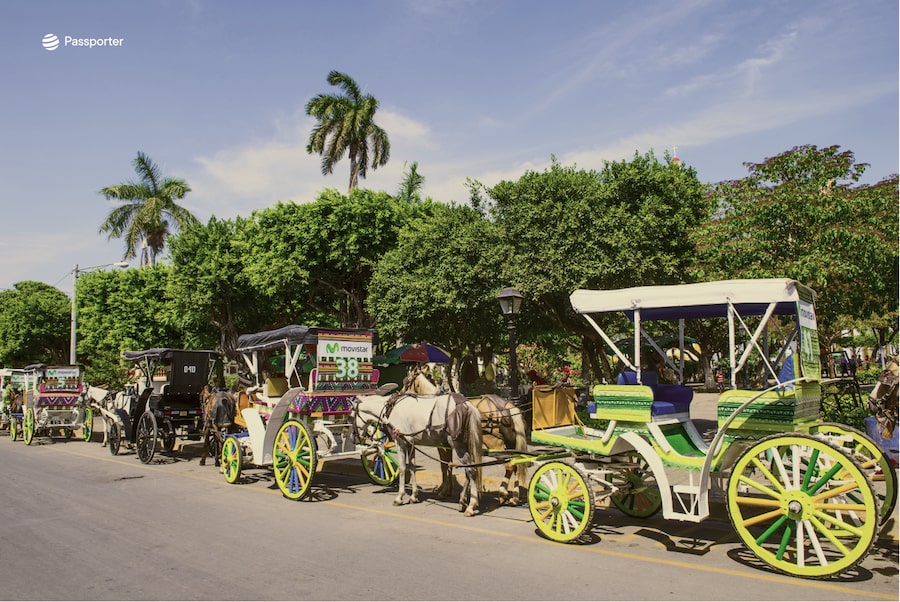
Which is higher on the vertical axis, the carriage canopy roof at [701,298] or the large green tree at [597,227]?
the large green tree at [597,227]

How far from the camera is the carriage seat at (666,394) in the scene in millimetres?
7431

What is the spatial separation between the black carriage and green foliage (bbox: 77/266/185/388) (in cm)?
2050

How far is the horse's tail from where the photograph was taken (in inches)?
360

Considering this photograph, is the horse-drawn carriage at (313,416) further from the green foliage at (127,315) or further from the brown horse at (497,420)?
the green foliage at (127,315)

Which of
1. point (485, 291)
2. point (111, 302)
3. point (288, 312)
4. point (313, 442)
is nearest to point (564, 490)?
point (313, 442)

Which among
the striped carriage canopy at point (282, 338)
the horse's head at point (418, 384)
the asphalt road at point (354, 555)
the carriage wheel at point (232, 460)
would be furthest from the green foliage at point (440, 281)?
the asphalt road at point (354, 555)

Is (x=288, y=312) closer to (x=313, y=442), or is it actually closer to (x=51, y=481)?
(x=51, y=481)

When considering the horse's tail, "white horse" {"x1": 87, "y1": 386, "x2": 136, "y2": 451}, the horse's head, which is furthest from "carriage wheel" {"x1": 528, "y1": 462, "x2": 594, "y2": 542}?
"white horse" {"x1": 87, "y1": 386, "x2": 136, "y2": 451}

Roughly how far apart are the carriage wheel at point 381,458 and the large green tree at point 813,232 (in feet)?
26.2

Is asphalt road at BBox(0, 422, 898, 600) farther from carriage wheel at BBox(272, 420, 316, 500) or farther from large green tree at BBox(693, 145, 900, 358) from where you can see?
large green tree at BBox(693, 145, 900, 358)

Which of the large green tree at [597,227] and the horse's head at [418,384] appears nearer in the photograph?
the horse's head at [418,384]

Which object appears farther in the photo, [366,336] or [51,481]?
[51,481]

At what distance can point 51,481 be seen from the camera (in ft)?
41.0

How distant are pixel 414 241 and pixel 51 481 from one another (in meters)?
14.7
